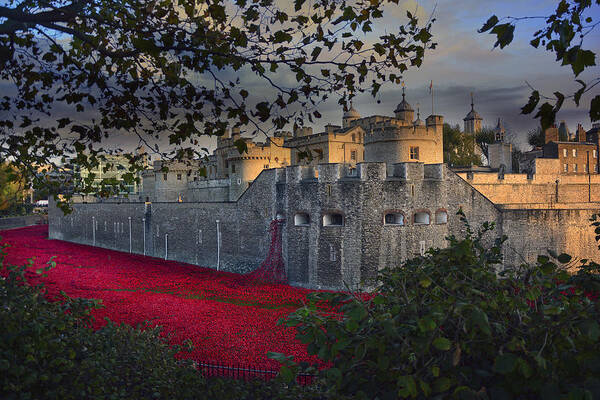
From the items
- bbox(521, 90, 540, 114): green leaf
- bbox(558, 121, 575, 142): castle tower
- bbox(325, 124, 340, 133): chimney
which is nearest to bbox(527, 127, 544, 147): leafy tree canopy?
bbox(558, 121, 575, 142): castle tower

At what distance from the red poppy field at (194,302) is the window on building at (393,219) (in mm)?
4975

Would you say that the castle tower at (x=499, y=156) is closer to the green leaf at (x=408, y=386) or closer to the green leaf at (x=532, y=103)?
the green leaf at (x=532, y=103)

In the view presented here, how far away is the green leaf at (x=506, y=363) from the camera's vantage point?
2891 mm

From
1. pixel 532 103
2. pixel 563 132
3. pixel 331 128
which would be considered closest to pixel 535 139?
pixel 563 132

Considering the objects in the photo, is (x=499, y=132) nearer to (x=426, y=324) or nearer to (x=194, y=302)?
(x=194, y=302)

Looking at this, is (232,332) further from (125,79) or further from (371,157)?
(371,157)

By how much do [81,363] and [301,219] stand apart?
16.8 meters

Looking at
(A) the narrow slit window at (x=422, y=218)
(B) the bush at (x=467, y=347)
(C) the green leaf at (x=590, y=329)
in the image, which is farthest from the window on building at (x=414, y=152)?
(C) the green leaf at (x=590, y=329)

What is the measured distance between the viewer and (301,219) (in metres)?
22.4

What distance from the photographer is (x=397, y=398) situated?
11.1 ft

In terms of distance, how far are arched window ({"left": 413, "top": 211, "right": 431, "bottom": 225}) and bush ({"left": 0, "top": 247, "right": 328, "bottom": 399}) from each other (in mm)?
14777

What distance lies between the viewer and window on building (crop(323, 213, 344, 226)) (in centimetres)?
2130

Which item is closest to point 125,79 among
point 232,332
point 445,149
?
point 232,332

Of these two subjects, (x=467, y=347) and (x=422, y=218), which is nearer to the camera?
(x=467, y=347)
